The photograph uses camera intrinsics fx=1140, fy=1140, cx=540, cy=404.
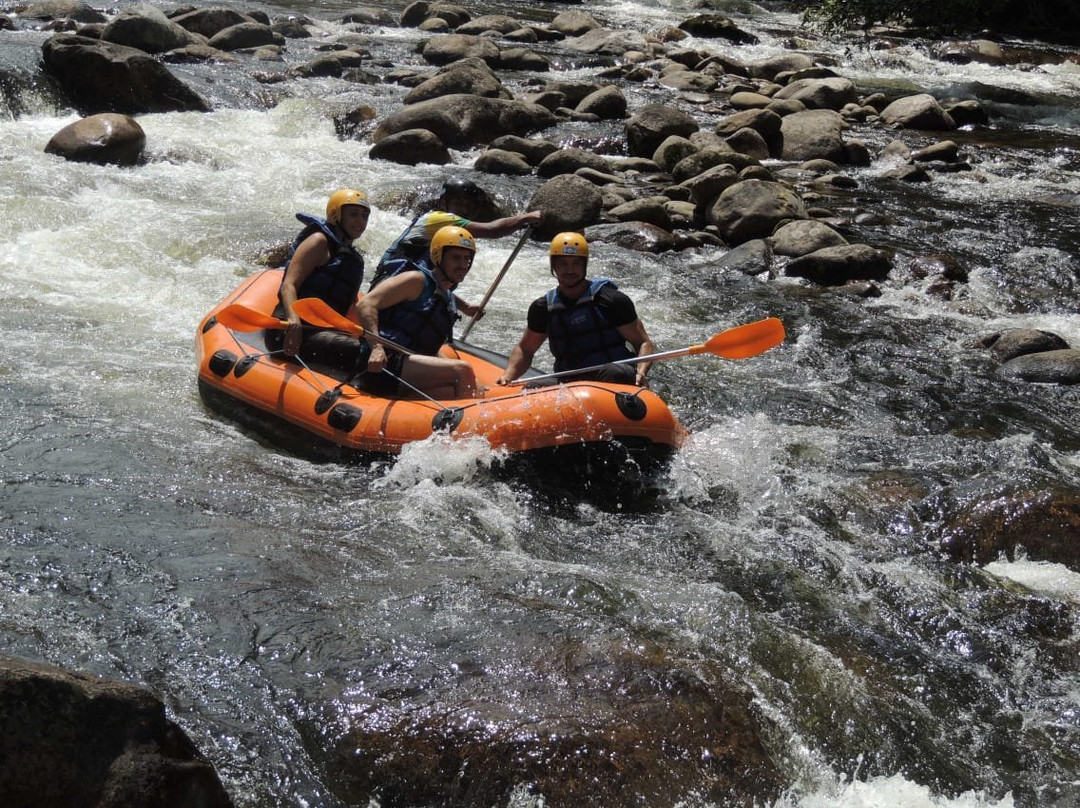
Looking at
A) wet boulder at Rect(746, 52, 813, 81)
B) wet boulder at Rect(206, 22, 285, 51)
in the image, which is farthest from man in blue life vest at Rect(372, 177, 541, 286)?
wet boulder at Rect(746, 52, 813, 81)

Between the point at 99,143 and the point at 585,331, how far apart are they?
6632 mm

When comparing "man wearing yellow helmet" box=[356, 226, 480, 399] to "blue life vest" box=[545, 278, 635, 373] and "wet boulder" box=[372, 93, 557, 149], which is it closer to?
"blue life vest" box=[545, 278, 635, 373]

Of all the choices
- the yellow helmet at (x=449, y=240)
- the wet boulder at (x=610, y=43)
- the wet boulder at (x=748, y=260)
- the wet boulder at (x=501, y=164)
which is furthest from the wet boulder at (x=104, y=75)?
the wet boulder at (x=610, y=43)

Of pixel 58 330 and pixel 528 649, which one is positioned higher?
pixel 528 649

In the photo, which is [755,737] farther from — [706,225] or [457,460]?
[706,225]

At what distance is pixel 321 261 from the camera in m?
6.14

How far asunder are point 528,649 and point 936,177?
1016cm

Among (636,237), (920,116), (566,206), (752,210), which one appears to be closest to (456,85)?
(566,206)

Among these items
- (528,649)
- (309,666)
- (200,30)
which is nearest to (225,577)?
(309,666)

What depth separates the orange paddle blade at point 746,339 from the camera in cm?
600

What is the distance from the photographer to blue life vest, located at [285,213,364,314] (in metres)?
6.16

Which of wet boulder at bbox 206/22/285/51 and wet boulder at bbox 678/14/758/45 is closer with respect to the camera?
wet boulder at bbox 206/22/285/51

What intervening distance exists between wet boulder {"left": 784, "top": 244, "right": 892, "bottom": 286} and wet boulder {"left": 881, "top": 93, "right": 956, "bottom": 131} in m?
6.20

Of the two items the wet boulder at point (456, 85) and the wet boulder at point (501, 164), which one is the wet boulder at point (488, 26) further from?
the wet boulder at point (501, 164)
